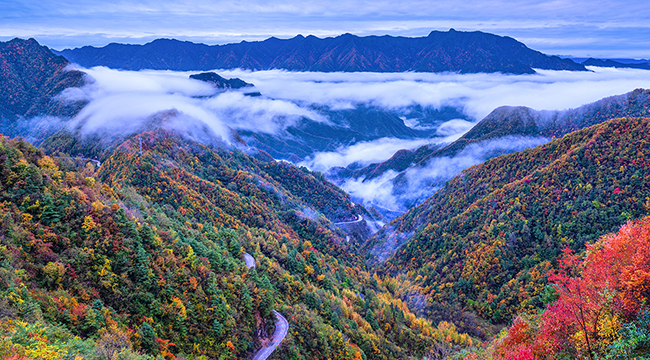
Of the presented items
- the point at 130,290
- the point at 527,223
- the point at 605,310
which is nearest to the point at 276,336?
the point at 130,290

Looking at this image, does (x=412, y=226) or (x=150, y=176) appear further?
(x=412, y=226)

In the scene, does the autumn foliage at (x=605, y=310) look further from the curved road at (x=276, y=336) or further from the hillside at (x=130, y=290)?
the hillside at (x=130, y=290)

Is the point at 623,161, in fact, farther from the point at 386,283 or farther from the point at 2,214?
the point at 2,214

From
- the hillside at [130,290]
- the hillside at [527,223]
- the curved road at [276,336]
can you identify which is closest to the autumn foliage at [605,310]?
the curved road at [276,336]

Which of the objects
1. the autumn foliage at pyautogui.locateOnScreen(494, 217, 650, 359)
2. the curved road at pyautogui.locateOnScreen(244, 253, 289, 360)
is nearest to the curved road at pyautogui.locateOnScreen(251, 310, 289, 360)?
the curved road at pyautogui.locateOnScreen(244, 253, 289, 360)

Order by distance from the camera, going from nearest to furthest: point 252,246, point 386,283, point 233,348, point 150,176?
point 233,348 < point 252,246 < point 150,176 < point 386,283

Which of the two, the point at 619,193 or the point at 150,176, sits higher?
the point at 150,176

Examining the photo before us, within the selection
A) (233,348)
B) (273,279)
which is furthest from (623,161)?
(233,348)

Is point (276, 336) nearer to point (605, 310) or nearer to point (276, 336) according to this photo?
point (276, 336)
